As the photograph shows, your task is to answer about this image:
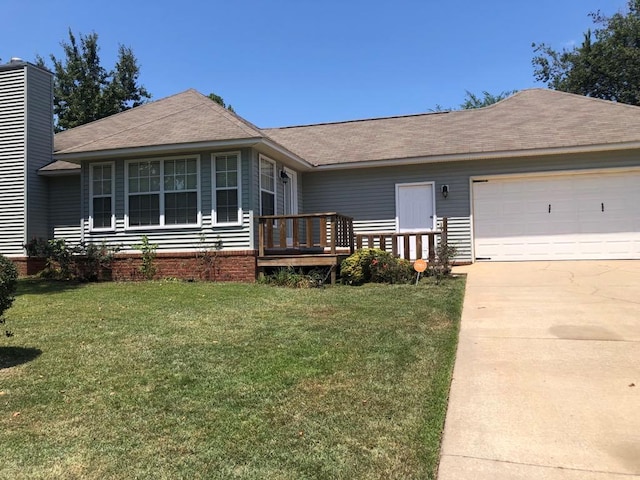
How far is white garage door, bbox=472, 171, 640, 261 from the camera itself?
12.8 meters

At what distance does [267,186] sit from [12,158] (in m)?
7.60

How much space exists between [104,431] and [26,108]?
527 inches

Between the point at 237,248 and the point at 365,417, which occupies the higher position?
the point at 237,248

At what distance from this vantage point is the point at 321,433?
3.17 meters

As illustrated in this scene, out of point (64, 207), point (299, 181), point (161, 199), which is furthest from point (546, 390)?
point (64, 207)

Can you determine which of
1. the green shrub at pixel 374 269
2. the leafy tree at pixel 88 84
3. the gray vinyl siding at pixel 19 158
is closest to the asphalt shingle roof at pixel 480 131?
the green shrub at pixel 374 269

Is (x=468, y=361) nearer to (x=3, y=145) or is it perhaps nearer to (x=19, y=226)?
(x=19, y=226)

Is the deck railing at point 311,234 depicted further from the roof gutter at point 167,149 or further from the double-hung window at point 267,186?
the roof gutter at point 167,149

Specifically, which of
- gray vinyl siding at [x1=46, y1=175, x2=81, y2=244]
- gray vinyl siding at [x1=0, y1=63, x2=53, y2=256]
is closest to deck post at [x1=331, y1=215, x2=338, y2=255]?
gray vinyl siding at [x1=46, y1=175, x2=81, y2=244]

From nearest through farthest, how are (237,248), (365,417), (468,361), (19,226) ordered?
(365,417)
(468,361)
(237,248)
(19,226)

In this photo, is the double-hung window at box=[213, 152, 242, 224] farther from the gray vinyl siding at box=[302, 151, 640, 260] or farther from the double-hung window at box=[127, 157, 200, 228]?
the gray vinyl siding at box=[302, 151, 640, 260]

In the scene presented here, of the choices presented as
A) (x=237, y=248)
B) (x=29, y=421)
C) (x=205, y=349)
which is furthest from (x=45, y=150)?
(x=29, y=421)

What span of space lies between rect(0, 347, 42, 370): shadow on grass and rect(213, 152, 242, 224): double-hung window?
20.4 ft

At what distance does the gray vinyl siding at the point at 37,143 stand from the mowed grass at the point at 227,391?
25.5 ft
